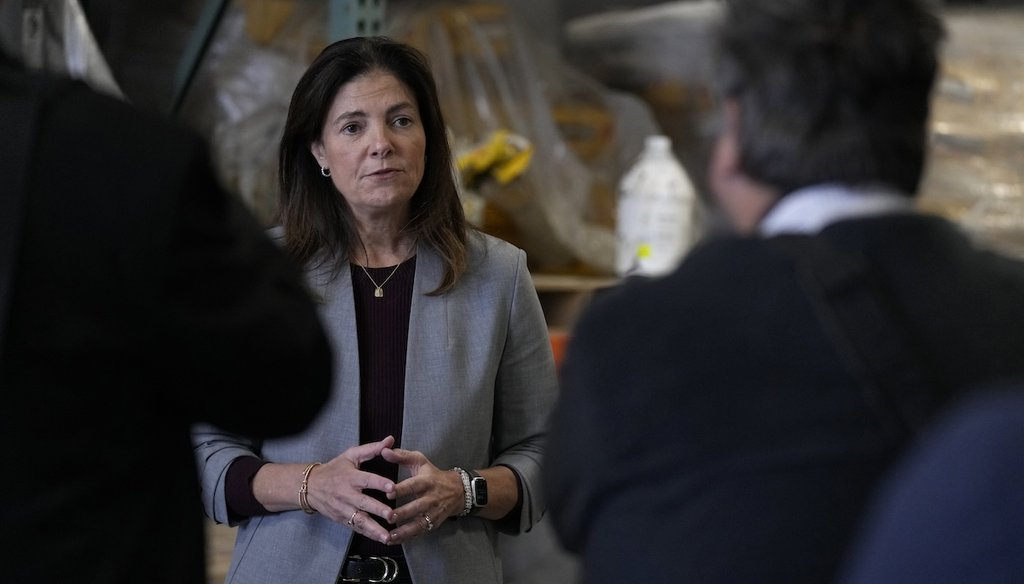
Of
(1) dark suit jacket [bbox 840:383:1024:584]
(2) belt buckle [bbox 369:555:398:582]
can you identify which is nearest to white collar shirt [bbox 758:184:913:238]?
(1) dark suit jacket [bbox 840:383:1024:584]

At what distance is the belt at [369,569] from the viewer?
167 cm

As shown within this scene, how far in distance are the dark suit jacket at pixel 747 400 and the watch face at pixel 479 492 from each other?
673 mm

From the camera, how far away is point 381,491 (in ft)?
5.44

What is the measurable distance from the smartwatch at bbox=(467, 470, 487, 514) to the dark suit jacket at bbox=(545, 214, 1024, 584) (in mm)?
673

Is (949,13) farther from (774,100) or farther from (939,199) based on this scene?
(774,100)

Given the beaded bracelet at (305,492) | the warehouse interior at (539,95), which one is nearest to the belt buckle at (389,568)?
the beaded bracelet at (305,492)

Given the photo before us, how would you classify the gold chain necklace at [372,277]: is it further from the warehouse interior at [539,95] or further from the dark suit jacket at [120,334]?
the warehouse interior at [539,95]

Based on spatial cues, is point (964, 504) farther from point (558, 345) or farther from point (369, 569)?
point (558, 345)

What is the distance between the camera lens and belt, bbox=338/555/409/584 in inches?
65.7

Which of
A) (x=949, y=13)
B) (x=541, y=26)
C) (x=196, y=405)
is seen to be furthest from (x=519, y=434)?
(x=541, y=26)

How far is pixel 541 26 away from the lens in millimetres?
3916

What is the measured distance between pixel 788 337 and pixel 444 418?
83 cm

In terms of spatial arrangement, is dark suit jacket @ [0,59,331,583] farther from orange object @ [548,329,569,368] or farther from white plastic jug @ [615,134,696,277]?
white plastic jug @ [615,134,696,277]

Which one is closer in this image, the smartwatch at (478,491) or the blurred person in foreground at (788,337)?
the blurred person in foreground at (788,337)
